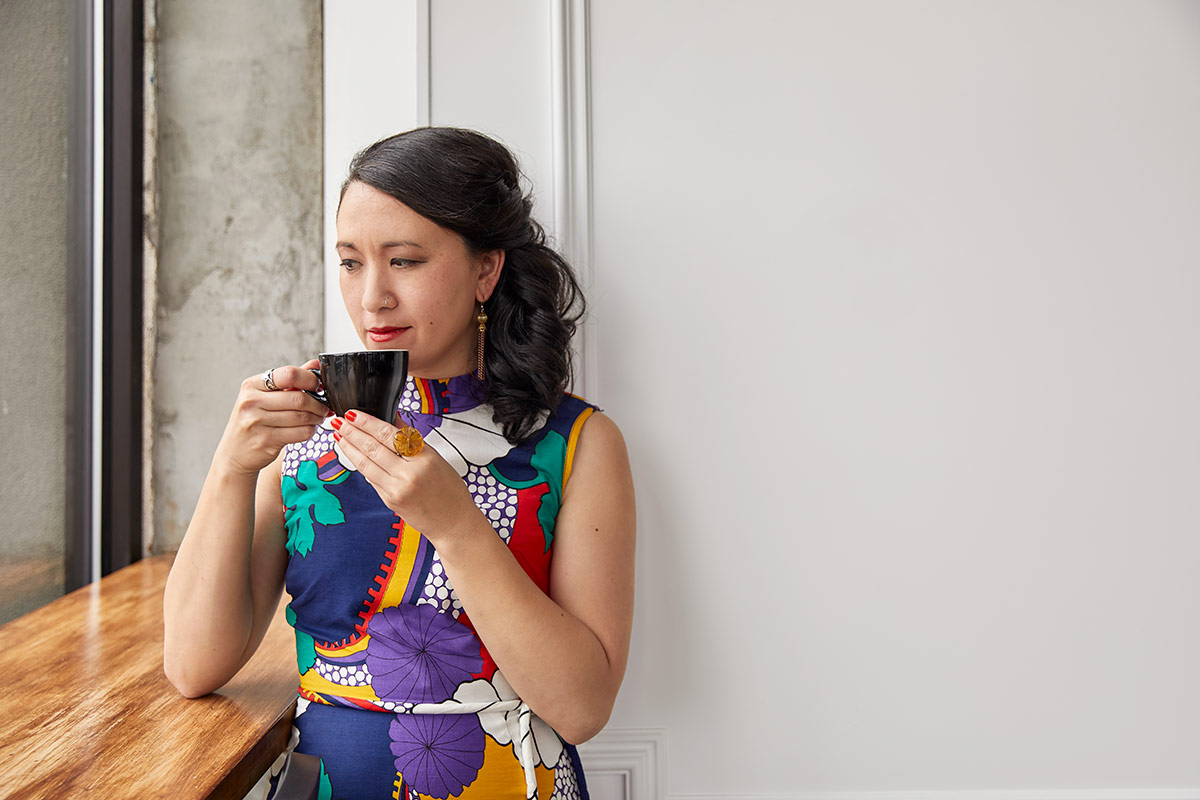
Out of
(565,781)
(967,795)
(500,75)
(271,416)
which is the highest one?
(500,75)

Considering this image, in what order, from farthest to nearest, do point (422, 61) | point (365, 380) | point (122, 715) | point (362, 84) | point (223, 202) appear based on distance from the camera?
1. point (223, 202)
2. point (362, 84)
3. point (422, 61)
4. point (122, 715)
5. point (365, 380)

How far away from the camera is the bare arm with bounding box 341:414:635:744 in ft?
2.72

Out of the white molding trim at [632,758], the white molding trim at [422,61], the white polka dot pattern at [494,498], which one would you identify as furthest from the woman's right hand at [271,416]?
the white molding trim at [632,758]

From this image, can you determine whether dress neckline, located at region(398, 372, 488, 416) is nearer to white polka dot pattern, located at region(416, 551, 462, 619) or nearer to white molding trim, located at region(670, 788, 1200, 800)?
white polka dot pattern, located at region(416, 551, 462, 619)

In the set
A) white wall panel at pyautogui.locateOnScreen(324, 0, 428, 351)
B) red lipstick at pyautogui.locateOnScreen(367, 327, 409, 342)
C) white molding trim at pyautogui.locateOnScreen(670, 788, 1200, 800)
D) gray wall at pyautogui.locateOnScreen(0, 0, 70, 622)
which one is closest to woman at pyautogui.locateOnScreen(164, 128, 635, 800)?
red lipstick at pyautogui.locateOnScreen(367, 327, 409, 342)

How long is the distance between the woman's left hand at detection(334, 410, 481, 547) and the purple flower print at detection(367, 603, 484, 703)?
17cm

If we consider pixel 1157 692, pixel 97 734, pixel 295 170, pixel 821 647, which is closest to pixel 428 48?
pixel 295 170

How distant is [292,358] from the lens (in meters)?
1.65

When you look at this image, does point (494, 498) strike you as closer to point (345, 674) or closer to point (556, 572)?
point (556, 572)

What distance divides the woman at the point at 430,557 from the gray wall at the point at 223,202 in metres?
0.68

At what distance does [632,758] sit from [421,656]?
1.67 ft

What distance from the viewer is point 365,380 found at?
31.2 inches

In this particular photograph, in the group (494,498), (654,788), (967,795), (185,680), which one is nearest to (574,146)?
(494,498)

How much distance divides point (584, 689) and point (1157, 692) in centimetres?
102
